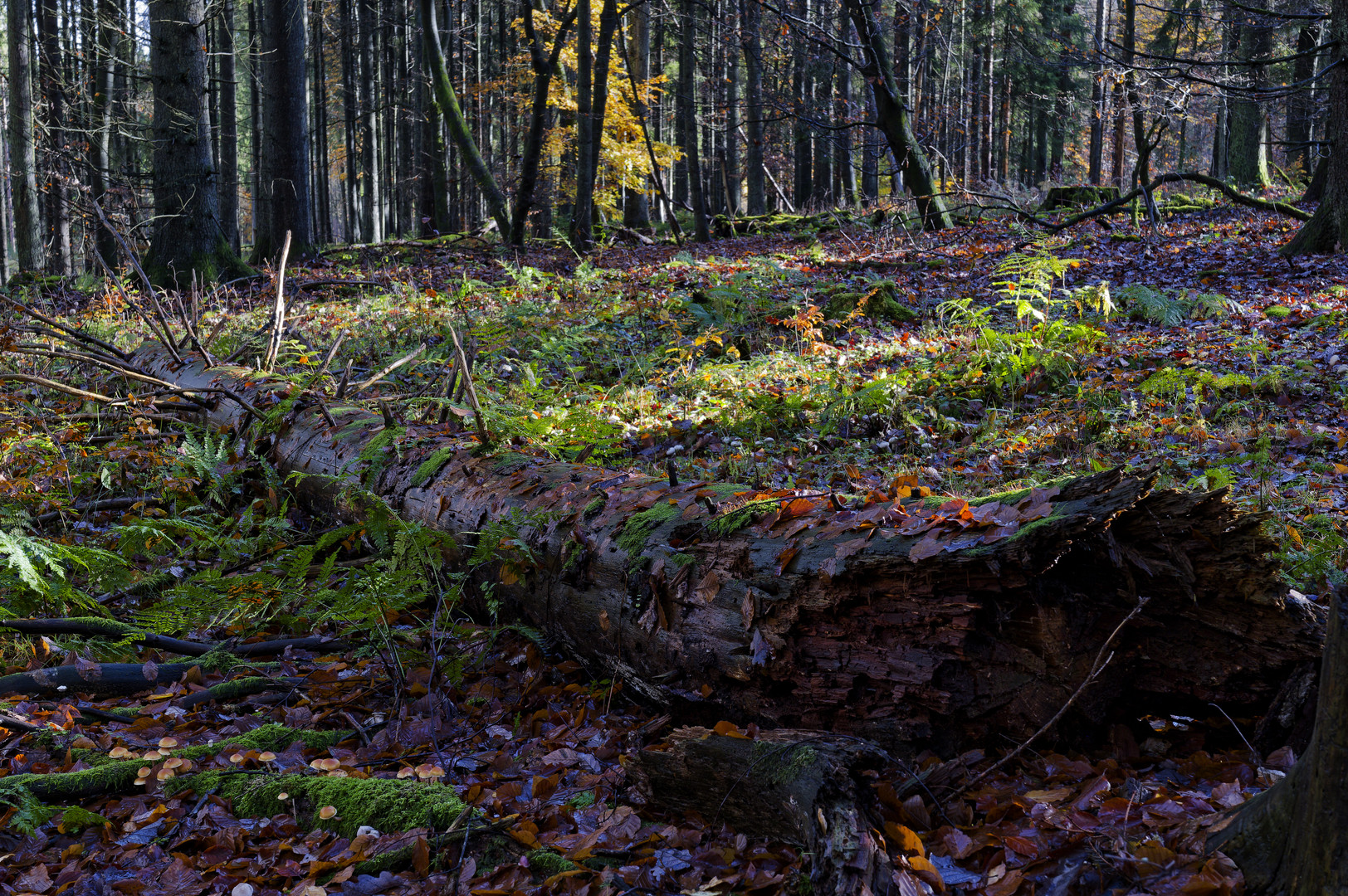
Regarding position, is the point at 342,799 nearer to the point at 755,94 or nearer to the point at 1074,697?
the point at 1074,697

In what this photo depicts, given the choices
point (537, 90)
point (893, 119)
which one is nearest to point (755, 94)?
point (893, 119)

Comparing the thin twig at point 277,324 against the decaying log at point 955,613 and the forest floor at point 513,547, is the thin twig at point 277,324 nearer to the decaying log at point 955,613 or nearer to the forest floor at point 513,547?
the forest floor at point 513,547

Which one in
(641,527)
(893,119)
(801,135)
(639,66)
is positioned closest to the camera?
(641,527)

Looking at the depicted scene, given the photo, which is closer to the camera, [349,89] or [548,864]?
[548,864]

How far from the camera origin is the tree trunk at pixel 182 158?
989 cm

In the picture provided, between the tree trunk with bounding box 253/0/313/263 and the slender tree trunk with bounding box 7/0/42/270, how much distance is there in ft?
14.0

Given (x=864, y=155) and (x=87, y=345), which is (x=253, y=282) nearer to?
(x=87, y=345)

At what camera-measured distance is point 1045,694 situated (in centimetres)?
216

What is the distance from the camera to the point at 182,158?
1030 centimetres

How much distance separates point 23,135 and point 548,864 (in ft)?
60.2

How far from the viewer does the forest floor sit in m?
1.96

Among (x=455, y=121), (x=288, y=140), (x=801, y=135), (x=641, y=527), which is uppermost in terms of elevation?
(x=801, y=135)

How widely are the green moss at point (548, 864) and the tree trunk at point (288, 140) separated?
14.0 meters

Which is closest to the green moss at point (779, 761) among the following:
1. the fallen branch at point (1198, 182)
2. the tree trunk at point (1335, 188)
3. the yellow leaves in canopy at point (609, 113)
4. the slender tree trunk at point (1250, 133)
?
the tree trunk at point (1335, 188)
